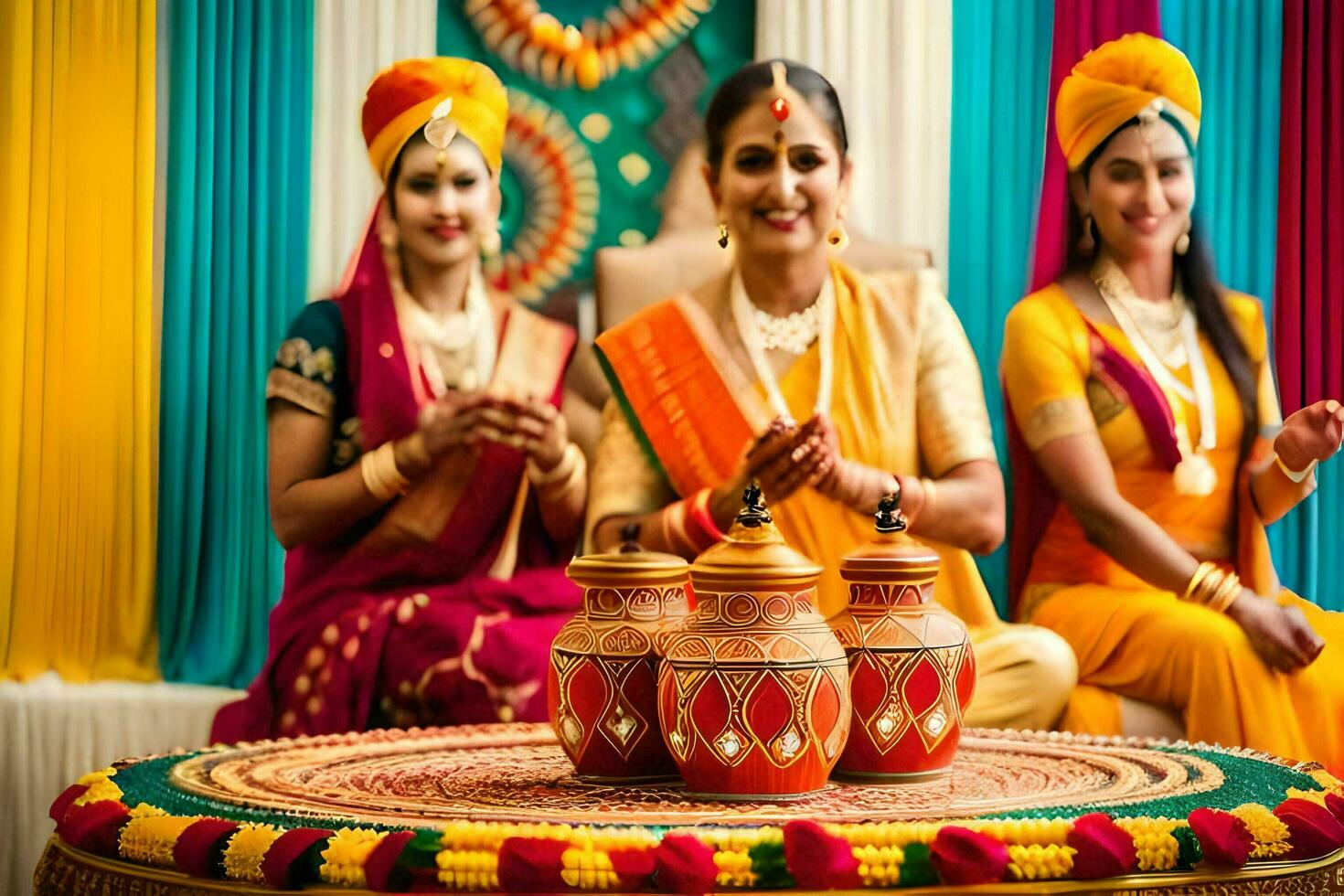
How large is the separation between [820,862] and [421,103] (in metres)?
2.18

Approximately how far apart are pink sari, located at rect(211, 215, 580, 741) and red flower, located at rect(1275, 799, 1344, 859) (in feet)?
5.15

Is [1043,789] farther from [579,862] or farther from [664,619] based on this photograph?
[579,862]

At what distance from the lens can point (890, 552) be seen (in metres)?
1.55

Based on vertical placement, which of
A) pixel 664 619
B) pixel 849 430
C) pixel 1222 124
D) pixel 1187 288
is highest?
pixel 1222 124

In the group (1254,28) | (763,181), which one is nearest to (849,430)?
(763,181)

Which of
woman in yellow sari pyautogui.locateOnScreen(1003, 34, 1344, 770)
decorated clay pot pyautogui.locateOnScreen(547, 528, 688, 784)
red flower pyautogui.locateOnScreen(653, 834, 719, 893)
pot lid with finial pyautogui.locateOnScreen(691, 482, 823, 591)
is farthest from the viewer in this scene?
woman in yellow sari pyautogui.locateOnScreen(1003, 34, 1344, 770)

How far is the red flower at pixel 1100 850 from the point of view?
1230mm

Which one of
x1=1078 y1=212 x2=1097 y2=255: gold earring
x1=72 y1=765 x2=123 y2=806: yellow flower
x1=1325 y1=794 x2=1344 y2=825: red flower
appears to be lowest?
x1=72 y1=765 x2=123 y2=806: yellow flower

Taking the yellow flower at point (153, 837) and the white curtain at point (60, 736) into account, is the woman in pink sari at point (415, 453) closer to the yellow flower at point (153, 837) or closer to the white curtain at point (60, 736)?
the white curtain at point (60, 736)

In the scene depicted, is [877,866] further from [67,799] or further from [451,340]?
[451,340]

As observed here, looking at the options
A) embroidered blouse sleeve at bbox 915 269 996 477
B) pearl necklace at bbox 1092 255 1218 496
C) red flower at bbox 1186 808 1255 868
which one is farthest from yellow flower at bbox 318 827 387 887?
pearl necklace at bbox 1092 255 1218 496

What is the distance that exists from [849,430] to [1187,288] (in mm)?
746

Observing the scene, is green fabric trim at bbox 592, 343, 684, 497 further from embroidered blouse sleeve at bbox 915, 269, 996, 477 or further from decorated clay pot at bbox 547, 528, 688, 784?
decorated clay pot at bbox 547, 528, 688, 784

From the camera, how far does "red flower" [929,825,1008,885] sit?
47.4 inches
